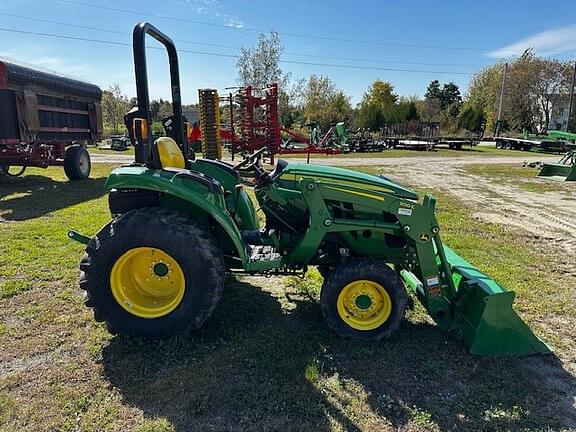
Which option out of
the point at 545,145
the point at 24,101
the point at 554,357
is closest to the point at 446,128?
the point at 545,145

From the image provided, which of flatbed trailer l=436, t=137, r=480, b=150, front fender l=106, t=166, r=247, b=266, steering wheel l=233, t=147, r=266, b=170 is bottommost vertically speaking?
flatbed trailer l=436, t=137, r=480, b=150

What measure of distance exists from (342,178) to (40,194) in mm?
7800

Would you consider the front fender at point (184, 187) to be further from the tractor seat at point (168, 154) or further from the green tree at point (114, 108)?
the green tree at point (114, 108)

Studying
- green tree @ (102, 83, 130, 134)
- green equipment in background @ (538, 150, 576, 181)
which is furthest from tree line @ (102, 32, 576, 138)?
green equipment in background @ (538, 150, 576, 181)

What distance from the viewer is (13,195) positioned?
8547 millimetres

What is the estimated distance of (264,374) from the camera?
268 cm

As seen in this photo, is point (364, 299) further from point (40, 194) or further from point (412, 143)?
point (412, 143)

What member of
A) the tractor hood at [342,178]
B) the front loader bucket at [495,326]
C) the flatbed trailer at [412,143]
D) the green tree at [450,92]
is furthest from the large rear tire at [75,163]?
the green tree at [450,92]

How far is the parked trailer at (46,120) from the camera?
8.63m

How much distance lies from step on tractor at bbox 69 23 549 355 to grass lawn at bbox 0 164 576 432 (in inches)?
7.6

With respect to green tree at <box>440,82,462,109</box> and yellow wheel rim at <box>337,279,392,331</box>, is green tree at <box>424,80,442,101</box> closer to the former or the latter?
green tree at <box>440,82,462,109</box>

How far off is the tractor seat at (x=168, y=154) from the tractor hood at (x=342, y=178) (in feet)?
2.75

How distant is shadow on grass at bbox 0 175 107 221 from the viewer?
7.16 metres

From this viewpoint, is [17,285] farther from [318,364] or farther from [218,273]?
[318,364]
